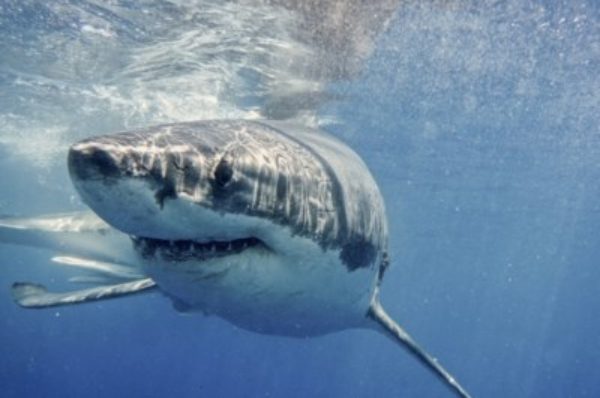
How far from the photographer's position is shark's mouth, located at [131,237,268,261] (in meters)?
2.84

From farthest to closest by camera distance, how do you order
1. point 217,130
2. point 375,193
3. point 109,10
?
point 109,10 → point 375,193 → point 217,130

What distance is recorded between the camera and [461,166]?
21594 mm

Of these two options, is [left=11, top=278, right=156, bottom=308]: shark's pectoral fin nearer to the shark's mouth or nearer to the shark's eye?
the shark's mouth

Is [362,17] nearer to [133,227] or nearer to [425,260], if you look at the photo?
[133,227]

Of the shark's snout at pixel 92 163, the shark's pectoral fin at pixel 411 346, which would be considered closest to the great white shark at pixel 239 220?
the shark's snout at pixel 92 163

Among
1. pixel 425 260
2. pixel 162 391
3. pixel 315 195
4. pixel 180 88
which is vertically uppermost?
pixel 315 195

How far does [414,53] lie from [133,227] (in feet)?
33.2

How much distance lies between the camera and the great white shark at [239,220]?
93.0 inches

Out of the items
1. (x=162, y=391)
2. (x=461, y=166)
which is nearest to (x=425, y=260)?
(x=162, y=391)

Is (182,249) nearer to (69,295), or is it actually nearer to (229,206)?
(229,206)

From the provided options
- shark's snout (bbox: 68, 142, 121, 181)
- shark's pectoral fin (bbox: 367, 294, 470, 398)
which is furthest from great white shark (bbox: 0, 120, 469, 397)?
shark's pectoral fin (bbox: 367, 294, 470, 398)

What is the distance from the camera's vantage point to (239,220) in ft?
9.16

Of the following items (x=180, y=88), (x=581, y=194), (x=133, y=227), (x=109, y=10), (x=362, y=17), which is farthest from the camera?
(x=581, y=194)

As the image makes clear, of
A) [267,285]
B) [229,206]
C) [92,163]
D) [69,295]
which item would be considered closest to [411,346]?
[267,285]
